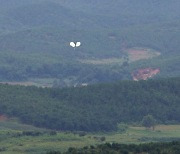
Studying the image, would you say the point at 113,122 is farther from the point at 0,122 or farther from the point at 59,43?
the point at 59,43

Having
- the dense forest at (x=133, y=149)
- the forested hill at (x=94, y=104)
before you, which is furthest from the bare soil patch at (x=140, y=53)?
the dense forest at (x=133, y=149)

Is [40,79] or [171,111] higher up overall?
[40,79]

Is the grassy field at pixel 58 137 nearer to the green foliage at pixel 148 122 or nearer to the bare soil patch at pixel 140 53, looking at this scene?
the green foliage at pixel 148 122

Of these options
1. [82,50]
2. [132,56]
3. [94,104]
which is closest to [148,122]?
[94,104]

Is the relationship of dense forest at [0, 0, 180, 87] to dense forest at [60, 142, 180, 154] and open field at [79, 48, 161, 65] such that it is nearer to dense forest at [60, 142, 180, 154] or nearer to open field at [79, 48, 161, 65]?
open field at [79, 48, 161, 65]

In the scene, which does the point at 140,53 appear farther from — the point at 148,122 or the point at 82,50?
the point at 148,122

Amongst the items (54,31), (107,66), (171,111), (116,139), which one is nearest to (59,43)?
(54,31)

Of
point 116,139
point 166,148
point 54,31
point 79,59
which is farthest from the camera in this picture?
point 54,31
